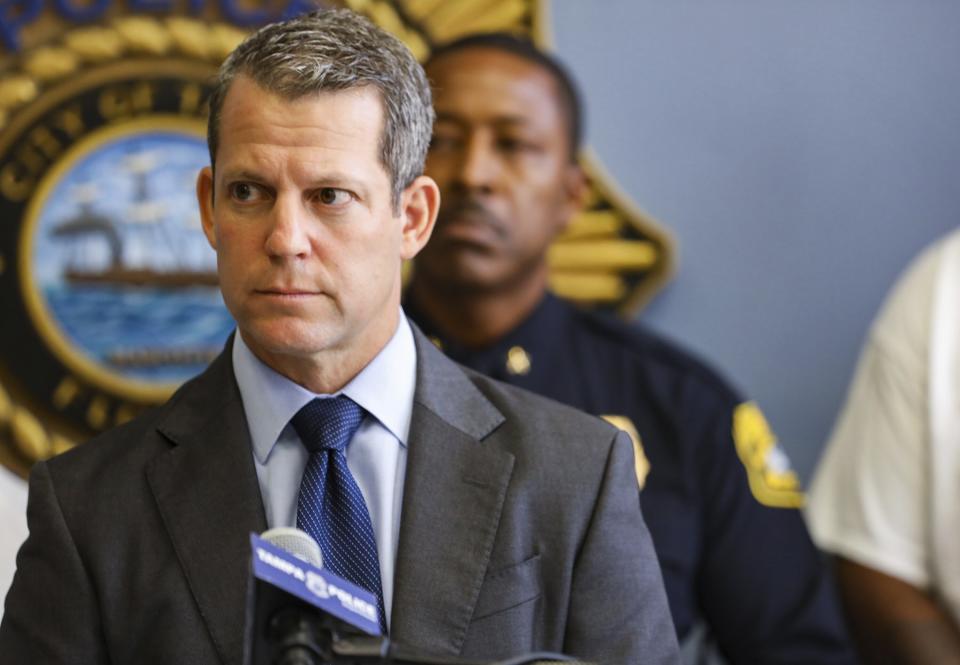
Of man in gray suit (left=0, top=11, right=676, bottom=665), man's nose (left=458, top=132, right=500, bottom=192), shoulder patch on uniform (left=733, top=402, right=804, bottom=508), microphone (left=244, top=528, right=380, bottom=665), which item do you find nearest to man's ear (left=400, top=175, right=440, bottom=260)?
man in gray suit (left=0, top=11, right=676, bottom=665)

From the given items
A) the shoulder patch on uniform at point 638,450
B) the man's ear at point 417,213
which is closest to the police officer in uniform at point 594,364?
the shoulder patch on uniform at point 638,450

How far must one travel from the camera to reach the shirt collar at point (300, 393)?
51.1 inches

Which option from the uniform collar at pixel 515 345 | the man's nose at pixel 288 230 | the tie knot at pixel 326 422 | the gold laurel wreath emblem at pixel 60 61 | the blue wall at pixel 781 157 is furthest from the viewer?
the blue wall at pixel 781 157

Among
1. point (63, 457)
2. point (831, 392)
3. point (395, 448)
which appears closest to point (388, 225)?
point (395, 448)

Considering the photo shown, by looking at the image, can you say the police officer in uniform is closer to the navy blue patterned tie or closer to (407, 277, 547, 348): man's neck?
(407, 277, 547, 348): man's neck

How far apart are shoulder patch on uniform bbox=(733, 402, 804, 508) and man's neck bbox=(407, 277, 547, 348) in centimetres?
36

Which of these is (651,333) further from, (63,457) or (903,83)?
Answer: (63,457)

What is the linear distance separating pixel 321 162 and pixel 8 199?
106 cm

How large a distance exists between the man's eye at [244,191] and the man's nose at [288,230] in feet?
0.09

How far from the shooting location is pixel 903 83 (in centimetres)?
243

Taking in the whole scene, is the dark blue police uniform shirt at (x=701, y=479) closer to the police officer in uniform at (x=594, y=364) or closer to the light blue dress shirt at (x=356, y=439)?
the police officer in uniform at (x=594, y=364)

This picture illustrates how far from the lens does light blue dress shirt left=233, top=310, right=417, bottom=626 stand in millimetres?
1280

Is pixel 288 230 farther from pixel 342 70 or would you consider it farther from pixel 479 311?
pixel 479 311

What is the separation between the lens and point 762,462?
7.18 ft
